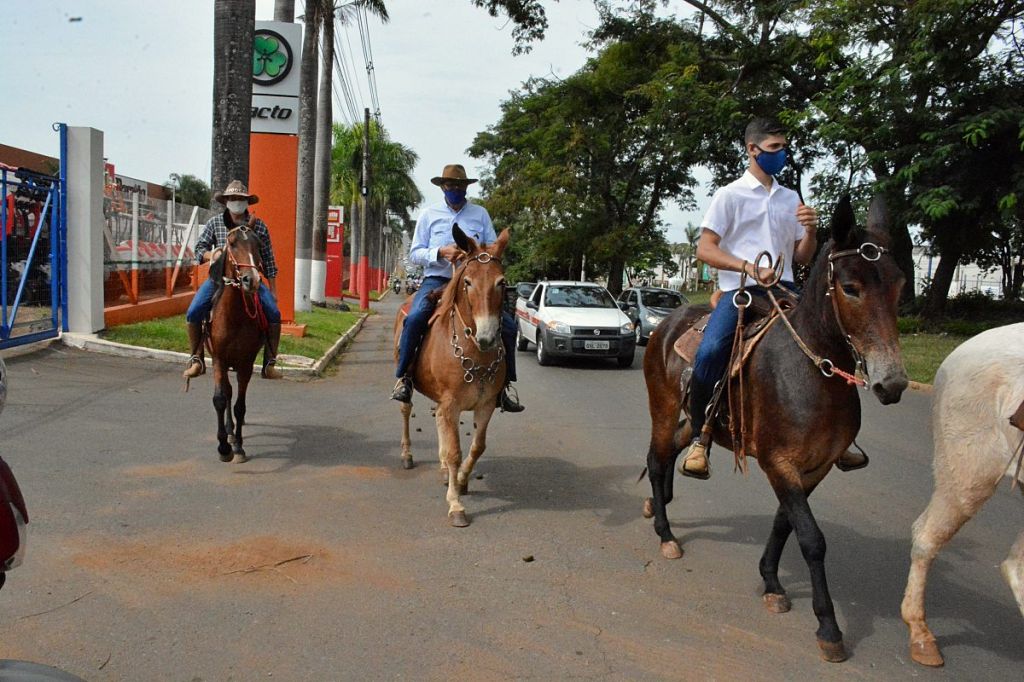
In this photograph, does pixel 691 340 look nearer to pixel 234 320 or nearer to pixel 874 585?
pixel 874 585

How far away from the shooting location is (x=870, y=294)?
366 centimetres

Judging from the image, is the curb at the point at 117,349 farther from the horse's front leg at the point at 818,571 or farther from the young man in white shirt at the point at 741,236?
the horse's front leg at the point at 818,571

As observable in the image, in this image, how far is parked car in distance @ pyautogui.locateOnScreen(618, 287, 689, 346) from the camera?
20656mm

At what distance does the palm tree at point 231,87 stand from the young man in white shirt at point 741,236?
9.75m

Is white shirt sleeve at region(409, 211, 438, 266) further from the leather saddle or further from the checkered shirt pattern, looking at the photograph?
the leather saddle

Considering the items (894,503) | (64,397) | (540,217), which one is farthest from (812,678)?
(540,217)

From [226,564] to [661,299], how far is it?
1878 cm

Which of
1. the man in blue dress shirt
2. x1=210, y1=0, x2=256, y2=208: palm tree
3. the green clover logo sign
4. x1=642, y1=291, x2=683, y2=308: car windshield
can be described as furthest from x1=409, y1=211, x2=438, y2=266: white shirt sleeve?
x1=642, y1=291, x2=683, y2=308: car windshield

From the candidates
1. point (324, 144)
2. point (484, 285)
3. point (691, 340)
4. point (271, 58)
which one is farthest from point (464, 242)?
point (324, 144)

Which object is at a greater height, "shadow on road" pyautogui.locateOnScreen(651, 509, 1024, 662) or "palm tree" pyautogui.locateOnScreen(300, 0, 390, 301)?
"palm tree" pyautogui.locateOnScreen(300, 0, 390, 301)

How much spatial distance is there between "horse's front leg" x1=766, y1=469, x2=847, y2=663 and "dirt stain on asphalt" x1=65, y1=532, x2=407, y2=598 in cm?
220

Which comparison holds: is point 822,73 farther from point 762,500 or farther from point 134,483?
point 134,483

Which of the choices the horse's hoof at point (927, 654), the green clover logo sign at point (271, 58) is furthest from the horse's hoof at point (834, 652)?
the green clover logo sign at point (271, 58)

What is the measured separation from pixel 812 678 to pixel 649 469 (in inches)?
85.5
